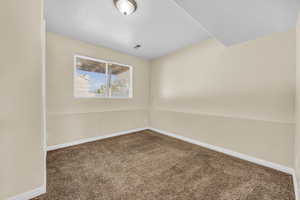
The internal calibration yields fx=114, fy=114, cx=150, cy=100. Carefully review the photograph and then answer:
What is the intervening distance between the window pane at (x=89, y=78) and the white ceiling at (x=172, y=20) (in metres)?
0.58

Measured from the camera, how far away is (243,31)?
1.92m

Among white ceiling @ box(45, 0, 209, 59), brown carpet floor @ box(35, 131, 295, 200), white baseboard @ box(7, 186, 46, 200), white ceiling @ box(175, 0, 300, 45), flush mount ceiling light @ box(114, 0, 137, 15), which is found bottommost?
brown carpet floor @ box(35, 131, 295, 200)

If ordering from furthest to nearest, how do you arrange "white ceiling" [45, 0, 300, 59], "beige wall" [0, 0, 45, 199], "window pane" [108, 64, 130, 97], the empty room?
"window pane" [108, 64, 130, 97], "white ceiling" [45, 0, 300, 59], the empty room, "beige wall" [0, 0, 45, 199]

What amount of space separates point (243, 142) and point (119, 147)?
253 centimetres

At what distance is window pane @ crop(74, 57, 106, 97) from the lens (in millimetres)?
2863

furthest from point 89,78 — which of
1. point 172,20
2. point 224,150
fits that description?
point 224,150

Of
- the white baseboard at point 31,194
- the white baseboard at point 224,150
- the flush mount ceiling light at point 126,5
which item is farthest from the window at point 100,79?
the white baseboard at point 31,194

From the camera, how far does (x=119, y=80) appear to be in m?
3.67

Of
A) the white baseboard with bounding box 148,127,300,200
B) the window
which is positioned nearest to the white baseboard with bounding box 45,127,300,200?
the white baseboard with bounding box 148,127,300,200

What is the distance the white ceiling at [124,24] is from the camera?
170 centimetres

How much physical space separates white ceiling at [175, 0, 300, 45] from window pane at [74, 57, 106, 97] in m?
2.53

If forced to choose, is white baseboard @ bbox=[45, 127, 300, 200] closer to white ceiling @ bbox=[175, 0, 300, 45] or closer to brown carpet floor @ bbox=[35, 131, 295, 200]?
brown carpet floor @ bbox=[35, 131, 295, 200]

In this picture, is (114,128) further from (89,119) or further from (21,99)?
(21,99)

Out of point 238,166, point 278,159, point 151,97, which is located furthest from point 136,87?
point 278,159
